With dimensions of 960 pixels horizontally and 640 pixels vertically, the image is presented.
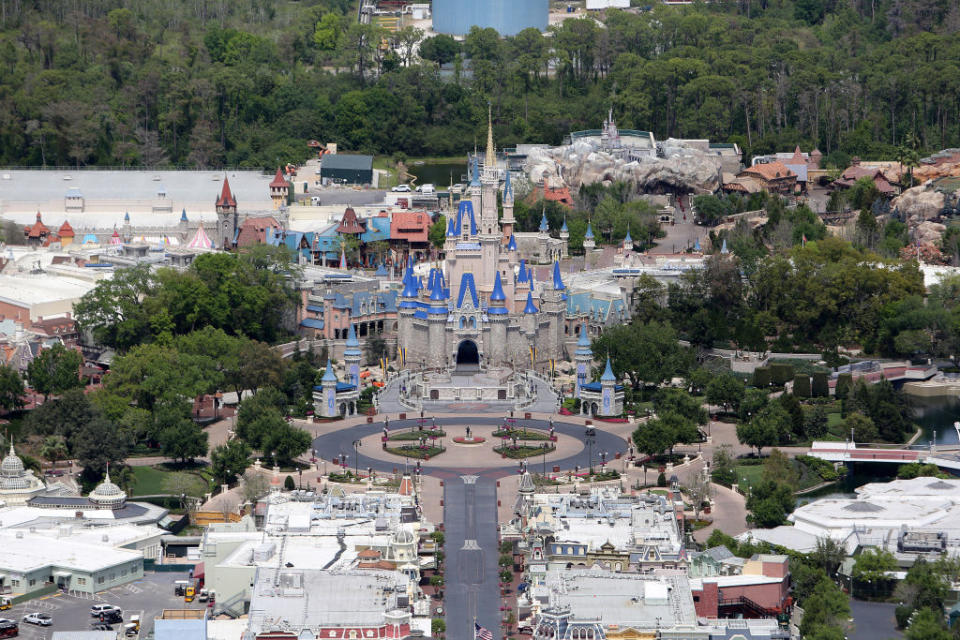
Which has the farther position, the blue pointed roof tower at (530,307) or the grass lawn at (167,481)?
the blue pointed roof tower at (530,307)

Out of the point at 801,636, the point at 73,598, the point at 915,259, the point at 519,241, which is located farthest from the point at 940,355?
the point at 73,598

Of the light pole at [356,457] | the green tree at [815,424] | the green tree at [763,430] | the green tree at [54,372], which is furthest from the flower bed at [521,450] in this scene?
the green tree at [54,372]

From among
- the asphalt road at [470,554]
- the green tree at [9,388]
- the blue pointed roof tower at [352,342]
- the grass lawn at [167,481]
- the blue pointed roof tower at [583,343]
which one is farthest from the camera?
the blue pointed roof tower at [352,342]

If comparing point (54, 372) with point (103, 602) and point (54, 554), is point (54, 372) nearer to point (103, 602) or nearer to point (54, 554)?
point (54, 554)

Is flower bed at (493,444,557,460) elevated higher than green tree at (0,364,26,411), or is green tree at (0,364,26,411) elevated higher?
green tree at (0,364,26,411)

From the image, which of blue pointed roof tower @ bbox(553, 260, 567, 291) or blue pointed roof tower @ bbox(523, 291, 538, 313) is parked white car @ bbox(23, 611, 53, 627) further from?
blue pointed roof tower @ bbox(553, 260, 567, 291)

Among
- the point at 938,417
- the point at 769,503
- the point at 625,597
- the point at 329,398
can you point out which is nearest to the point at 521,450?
the point at 329,398

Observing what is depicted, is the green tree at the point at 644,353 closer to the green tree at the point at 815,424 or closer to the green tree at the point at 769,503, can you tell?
the green tree at the point at 815,424

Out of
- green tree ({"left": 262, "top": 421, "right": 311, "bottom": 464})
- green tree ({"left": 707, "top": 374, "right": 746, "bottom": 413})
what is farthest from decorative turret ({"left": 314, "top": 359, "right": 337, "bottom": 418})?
green tree ({"left": 707, "top": 374, "right": 746, "bottom": 413})
